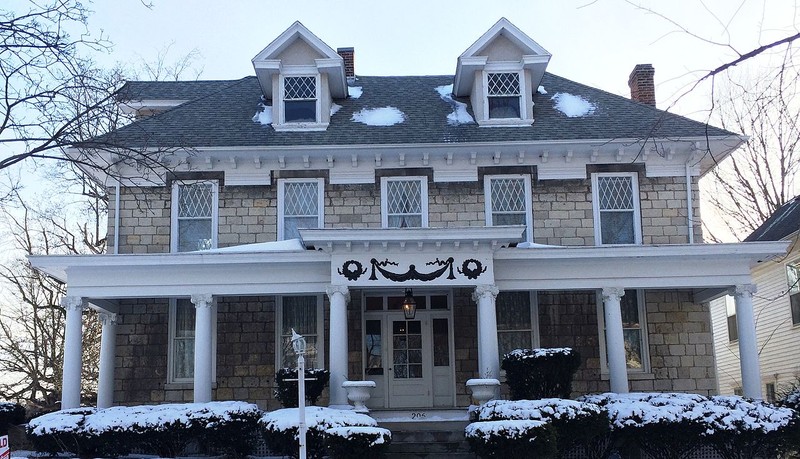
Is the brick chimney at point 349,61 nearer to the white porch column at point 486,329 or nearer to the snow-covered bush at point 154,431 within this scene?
the white porch column at point 486,329

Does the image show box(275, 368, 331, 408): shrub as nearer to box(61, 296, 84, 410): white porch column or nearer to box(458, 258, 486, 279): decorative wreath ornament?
box(458, 258, 486, 279): decorative wreath ornament

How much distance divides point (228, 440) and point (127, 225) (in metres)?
6.26

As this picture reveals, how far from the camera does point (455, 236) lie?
15086 mm

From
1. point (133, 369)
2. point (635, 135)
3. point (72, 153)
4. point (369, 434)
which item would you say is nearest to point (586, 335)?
point (635, 135)

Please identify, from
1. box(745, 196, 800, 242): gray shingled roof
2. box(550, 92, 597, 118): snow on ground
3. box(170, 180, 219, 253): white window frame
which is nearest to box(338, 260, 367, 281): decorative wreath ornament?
box(170, 180, 219, 253): white window frame

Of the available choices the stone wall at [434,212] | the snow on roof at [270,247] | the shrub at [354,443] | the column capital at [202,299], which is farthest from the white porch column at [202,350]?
the shrub at [354,443]

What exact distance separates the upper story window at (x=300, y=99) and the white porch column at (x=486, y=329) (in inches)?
239

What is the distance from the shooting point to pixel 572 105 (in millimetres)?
19500

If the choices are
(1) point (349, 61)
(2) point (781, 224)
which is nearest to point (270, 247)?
(1) point (349, 61)

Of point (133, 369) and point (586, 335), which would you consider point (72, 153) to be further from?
point (586, 335)

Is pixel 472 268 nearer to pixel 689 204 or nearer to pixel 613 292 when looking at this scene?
pixel 613 292

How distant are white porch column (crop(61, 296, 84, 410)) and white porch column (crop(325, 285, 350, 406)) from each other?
4.64 meters

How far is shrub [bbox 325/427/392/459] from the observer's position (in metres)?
12.1

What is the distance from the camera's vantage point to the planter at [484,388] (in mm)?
14344
